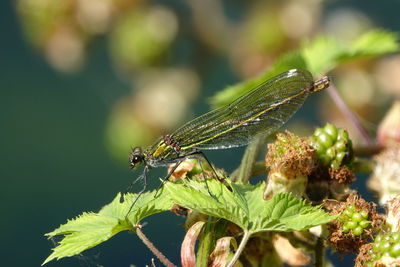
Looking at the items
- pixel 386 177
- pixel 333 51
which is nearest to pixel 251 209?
pixel 386 177

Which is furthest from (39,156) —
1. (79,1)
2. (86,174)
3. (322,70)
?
(322,70)

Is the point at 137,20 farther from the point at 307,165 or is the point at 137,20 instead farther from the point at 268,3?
the point at 307,165

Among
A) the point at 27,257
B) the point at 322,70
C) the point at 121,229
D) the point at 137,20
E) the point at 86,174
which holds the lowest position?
the point at 121,229

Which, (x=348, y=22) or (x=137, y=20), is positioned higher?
(x=137, y=20)

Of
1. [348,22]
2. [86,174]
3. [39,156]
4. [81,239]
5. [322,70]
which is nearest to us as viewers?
[81,239]

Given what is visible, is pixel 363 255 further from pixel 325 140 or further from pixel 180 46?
pixel 180 46

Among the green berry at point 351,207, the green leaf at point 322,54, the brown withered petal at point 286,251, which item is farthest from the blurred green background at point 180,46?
the green berry at point 351,207
